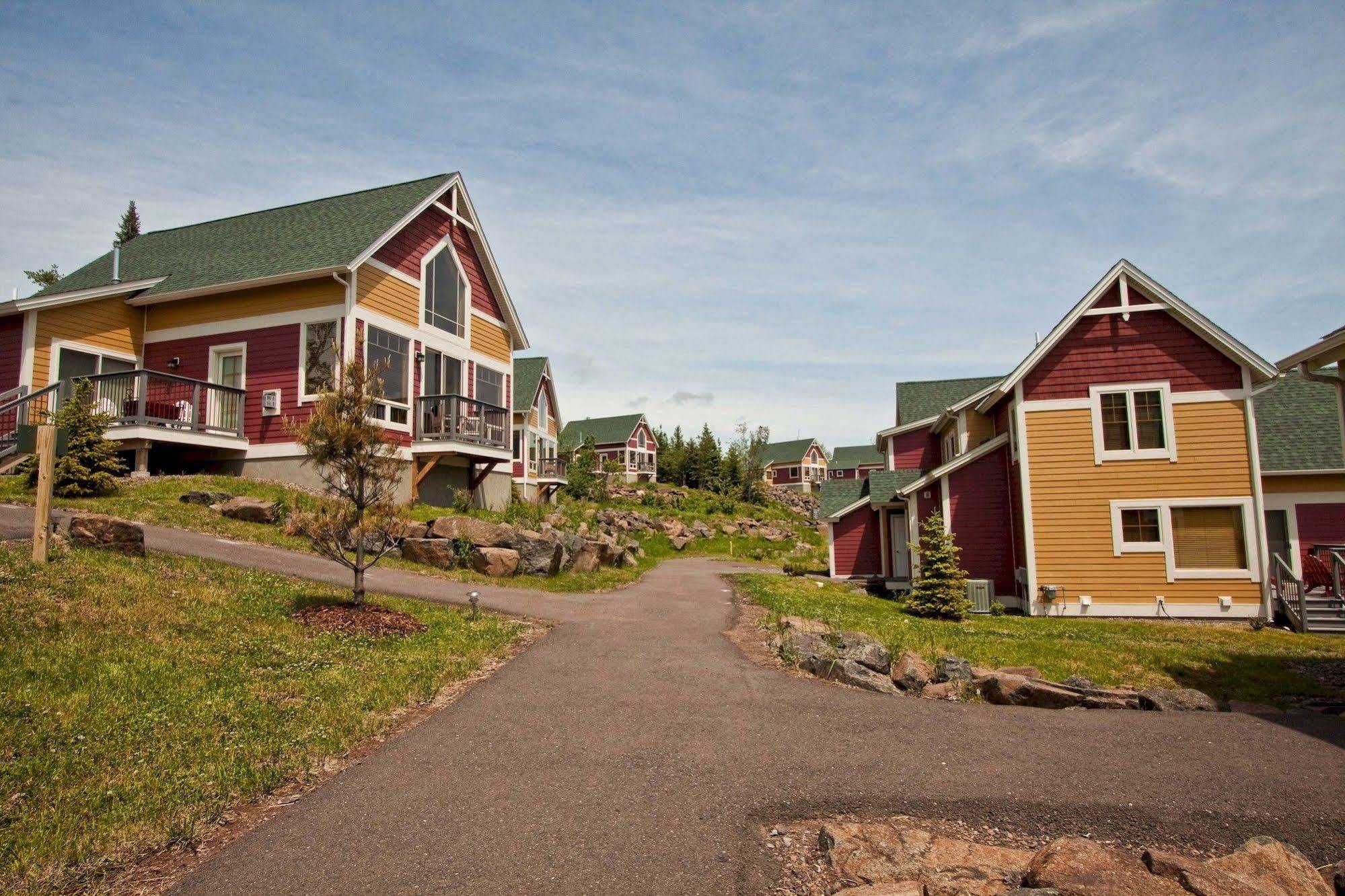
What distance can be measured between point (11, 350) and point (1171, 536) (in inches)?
1203

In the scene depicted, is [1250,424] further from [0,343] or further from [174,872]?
[0,343]

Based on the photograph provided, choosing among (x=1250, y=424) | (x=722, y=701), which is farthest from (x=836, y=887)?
(x=1250, y=424)

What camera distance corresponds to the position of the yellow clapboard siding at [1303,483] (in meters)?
20.3

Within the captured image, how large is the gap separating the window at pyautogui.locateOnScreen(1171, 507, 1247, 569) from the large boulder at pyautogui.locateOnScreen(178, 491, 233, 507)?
23.3 metres

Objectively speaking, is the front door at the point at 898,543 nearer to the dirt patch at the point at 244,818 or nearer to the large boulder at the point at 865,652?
the large boulder at the point at 865,652

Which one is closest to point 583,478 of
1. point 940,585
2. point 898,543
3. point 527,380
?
A: point 527,380

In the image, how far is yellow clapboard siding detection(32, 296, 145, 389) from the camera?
2016 centimetres

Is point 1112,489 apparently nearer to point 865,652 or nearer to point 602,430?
Answer: point 865,652

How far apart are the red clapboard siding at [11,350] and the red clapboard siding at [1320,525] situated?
34400 mm

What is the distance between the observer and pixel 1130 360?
1973 centimetres

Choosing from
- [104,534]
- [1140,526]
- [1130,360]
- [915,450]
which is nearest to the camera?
[104,534]

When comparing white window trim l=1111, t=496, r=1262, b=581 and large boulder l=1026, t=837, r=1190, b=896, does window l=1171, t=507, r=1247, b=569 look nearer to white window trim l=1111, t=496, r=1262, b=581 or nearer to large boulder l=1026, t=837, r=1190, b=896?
white window trim l=1111, t=496, r=1262, b=581

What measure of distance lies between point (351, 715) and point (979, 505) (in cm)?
1923

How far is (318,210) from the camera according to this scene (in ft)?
79.4
